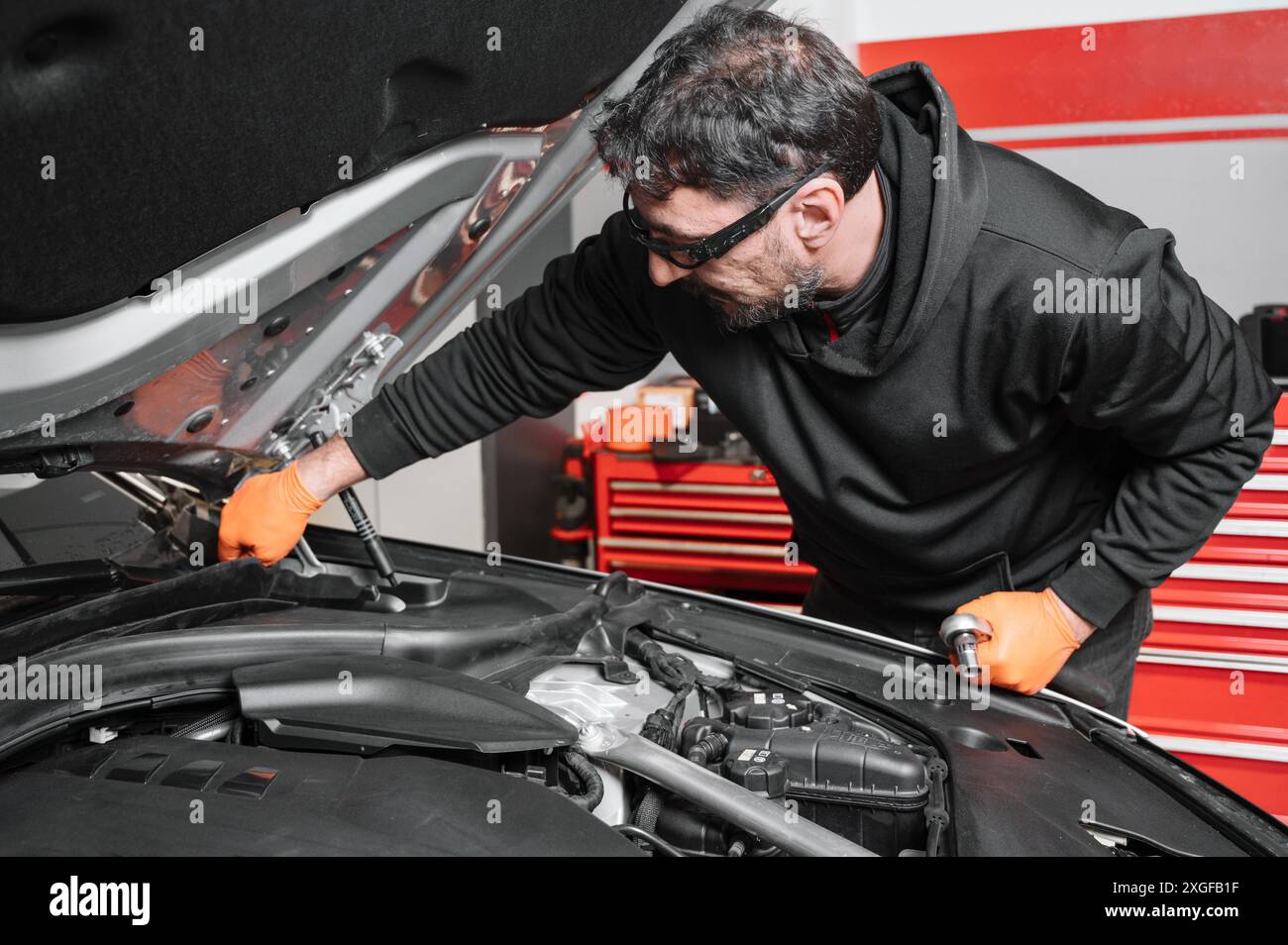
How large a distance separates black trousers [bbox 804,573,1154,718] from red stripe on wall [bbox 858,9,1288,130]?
1.71 meters

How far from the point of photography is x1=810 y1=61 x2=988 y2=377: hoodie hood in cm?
111

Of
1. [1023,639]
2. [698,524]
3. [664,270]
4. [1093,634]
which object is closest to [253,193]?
[664,270]

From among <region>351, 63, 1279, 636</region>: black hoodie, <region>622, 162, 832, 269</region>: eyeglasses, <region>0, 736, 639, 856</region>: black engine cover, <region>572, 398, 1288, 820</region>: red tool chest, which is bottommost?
<region>572, 398, 1288, 820</region>: red tool chest

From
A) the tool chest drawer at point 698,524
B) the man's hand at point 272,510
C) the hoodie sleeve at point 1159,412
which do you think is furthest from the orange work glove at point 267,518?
the tool chest drawer at point 698,524

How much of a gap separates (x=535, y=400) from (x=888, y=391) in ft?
1.58

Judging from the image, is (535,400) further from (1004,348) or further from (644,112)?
(1004,348)

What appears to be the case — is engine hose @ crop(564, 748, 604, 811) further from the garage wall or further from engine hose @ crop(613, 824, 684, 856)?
the garage wall

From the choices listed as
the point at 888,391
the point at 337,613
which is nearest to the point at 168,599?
the point at 337,613

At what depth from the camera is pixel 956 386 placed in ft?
3.88

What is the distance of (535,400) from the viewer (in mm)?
1420

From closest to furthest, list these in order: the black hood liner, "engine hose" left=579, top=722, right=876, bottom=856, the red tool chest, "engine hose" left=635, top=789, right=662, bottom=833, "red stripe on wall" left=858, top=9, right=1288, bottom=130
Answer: the black hood liner → "engine hose" left=579, top=722, right=876, bottom=856 → "engine hose" left=635, top=789, right=662, bottom=833 → the red tool chest → "red stripe on wall" left=858, top=9, right=1288, bottom=130

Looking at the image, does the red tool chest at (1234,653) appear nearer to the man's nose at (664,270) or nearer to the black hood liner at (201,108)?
the man's nose at (664,270)

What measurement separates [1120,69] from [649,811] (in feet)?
8.30

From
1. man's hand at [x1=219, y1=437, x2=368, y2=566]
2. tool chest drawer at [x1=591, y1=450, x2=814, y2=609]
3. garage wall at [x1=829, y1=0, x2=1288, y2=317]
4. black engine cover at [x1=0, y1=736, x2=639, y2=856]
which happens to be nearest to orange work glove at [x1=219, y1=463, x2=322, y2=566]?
man's hand at [x1=219, y1=437, x2=368, y2=566]
